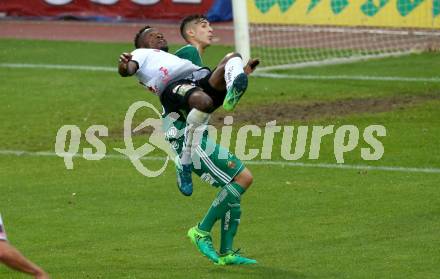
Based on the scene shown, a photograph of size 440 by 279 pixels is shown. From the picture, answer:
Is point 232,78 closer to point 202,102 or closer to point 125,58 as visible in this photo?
point 202,102

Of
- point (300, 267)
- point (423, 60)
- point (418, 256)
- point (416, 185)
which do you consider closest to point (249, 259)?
point (300, 267)

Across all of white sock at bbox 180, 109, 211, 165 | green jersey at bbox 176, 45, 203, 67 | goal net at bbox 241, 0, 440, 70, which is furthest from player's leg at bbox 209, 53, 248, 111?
goal net at bbox 241, 0, 440, 70

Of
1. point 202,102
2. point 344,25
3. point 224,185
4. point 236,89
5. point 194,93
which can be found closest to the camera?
point 236,89

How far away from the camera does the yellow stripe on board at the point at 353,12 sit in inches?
1059

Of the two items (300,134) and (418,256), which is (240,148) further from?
(418,256)

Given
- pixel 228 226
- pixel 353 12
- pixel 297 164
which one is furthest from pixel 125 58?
pixel 353 12

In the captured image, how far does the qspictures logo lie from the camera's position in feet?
57.6

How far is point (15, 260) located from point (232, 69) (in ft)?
9.13

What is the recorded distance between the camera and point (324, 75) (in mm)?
24062

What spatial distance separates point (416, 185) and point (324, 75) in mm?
8755

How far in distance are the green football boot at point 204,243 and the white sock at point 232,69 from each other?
5.50ft

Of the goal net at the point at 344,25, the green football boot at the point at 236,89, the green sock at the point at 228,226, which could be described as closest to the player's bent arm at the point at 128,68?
the green football boot at the point at 236,89

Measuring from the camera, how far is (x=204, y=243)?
39.3ft

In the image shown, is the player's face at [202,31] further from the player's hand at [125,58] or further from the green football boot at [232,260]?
the green football boot at [232,260]
